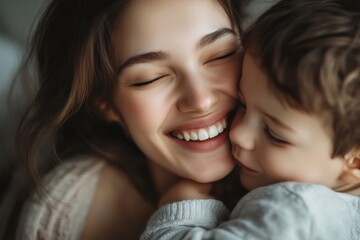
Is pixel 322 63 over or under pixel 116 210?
over

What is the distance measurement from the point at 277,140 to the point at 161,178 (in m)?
0.58

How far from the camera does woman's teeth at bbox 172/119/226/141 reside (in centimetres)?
116

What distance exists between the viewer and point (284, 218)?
0.88m

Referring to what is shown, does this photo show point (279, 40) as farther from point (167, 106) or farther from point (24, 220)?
point (24, 220)

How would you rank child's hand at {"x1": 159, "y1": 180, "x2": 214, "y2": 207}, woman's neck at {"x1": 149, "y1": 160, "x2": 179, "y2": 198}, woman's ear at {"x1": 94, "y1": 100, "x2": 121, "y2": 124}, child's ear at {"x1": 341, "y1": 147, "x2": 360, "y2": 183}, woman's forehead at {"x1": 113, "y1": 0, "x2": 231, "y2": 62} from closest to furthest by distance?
child's ear at {"x1": 341, "y1": 147, "x2": 360, "y2": 183} → woman's forehead at {"x1": 113, "y1": 0, "x2": 231, "y2": 62} → child's hand at {"x1": 159, "y1": 180, "x2": 214, "y2": 207} → woman's ear at {"x1": 94, "y1": 100, "x2": 121, "y2": 124} → woman's neck at {"x1": 149, "y1": 160, "x2": 179, "y2": 198}

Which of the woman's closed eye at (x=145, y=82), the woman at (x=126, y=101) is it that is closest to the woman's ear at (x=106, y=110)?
the woman at (x=126, y=101)

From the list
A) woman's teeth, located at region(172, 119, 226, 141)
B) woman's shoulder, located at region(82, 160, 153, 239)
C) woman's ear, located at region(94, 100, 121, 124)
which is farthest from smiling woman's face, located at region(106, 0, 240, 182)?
woman's shoulder, located at region(82, 160, 153, 239)

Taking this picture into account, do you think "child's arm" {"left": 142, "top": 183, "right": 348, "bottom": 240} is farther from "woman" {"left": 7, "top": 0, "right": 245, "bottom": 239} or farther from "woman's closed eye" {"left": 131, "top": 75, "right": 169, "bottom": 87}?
"woman's closed eye" {"left": 131, "top": 75, "right": 169, "bottom": 87}

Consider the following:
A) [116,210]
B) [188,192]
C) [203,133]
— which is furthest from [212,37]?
[116,210]

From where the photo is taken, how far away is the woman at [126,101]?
3.60 feet

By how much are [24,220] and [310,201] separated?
35.9 inches

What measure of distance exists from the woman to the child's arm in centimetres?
22

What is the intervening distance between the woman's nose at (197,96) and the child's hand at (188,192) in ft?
0.79

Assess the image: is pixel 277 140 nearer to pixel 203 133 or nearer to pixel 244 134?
pixel 244 134
